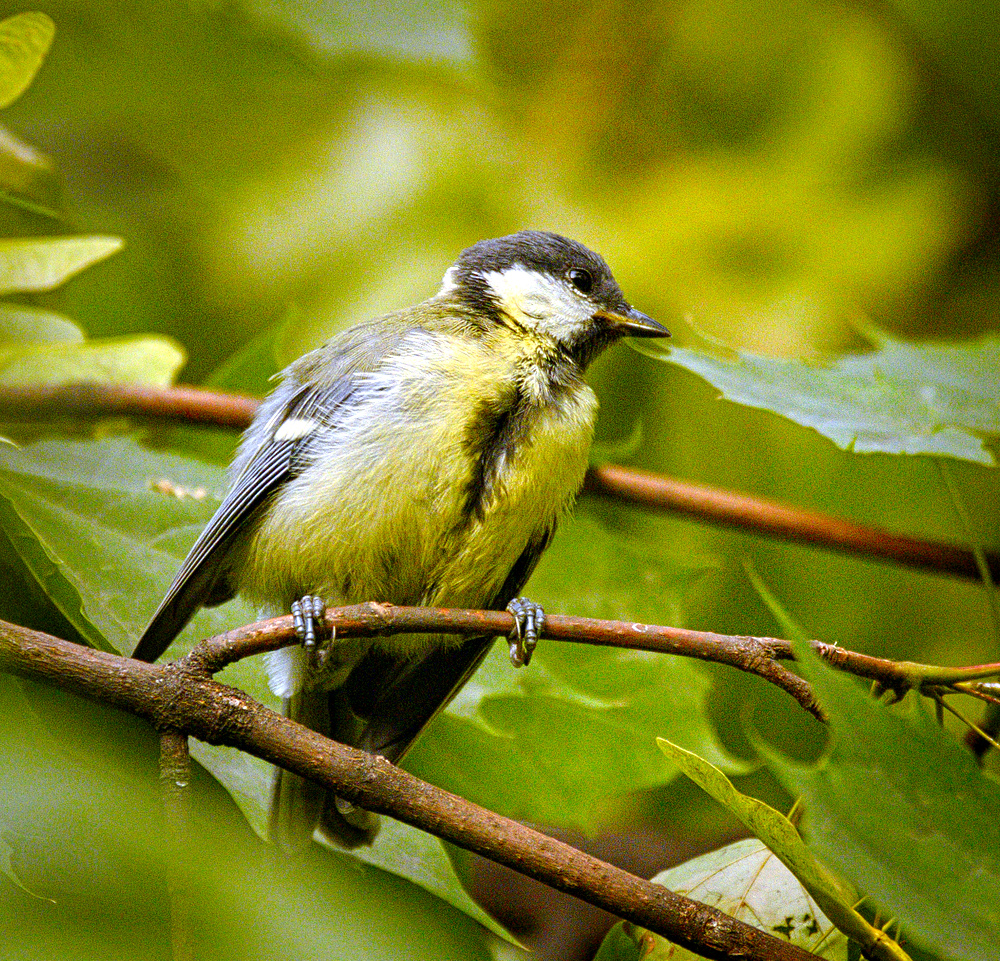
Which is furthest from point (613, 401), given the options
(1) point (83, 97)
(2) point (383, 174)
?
(1) point (83, 97)

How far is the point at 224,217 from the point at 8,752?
212 cm

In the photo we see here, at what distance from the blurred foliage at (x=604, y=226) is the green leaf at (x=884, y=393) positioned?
0.28 ft

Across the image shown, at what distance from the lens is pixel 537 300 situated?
1895 mm

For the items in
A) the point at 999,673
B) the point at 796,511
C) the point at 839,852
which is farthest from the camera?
the point at 796,511

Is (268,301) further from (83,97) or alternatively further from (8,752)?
(8,752)

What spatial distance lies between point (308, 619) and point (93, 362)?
938mm

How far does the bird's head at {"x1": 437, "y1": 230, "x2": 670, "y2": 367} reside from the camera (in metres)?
1.84

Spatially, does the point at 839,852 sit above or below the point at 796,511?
below

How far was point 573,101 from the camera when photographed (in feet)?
10.1

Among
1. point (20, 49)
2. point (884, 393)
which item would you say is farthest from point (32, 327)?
point (884, 393)

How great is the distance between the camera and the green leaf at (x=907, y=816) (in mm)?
827

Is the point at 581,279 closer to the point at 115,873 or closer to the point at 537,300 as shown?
the point at 537,300

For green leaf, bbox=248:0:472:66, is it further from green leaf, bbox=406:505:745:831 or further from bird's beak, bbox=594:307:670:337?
green leaf, bbox=406:505:745:831

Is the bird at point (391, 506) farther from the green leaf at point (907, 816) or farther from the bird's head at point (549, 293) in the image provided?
the green leaf at point (907, 816)
